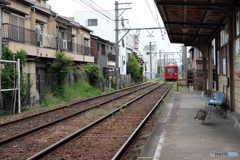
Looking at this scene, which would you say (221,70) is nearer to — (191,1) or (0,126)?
(191,1)

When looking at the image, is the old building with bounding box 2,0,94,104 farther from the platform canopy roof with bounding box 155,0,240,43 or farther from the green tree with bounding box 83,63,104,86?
the platform canopy roof with bounding box 155,0,240,43

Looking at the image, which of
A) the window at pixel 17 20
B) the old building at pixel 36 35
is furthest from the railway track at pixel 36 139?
the window at pixel 17 20

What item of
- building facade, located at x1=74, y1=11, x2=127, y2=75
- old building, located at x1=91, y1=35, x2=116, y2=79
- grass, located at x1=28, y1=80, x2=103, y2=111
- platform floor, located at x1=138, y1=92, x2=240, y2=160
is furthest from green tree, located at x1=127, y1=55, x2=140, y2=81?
platform floor, located at x1=138, y1=92, x2=240, y2=160

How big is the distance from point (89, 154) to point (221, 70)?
6335 mm

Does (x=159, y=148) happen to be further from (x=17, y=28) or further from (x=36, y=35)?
(x=36, y=35)

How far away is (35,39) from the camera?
16.3 meters

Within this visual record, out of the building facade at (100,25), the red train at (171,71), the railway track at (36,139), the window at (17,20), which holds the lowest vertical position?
the railway track at (36,139)

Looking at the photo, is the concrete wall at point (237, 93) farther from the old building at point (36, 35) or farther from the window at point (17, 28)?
the window at point (17, 28)

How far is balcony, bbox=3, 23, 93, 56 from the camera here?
13.6m

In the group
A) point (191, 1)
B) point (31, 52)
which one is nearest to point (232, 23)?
point (191, 1)

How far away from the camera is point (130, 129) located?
315 inches

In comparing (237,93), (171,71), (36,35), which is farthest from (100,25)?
(237,93)

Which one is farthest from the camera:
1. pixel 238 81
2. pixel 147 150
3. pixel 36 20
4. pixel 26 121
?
pixel 36 20

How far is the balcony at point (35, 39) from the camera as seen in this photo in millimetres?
13611
